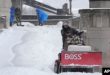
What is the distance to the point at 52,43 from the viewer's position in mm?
24281

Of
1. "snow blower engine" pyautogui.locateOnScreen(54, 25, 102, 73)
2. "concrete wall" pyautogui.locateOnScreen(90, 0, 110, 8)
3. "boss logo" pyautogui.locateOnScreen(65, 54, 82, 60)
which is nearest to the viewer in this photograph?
"concrete wall" pyautogui.locateOnScreen(90, 0, 110, 8)

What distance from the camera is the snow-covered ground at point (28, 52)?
47.3 ft

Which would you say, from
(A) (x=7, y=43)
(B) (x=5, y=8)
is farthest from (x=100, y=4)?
(B) (x=5, y=8)

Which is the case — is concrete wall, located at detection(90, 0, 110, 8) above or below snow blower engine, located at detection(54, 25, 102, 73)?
above

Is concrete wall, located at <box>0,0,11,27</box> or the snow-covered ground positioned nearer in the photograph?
the snow-covered ground

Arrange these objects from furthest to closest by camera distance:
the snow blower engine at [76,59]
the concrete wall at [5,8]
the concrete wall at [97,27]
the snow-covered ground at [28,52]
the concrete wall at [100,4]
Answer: the concrete wall at [5,8] < the snow-covered ground at [28,52] < the snow blower engine at [76,59] < the concrete wall at [97,27] < the concrete wall at [100,4]

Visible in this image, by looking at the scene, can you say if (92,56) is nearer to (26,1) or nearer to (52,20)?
(52,20)

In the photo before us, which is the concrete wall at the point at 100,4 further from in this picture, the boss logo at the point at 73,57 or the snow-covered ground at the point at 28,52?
the snow-covered ground at the point at 28,52

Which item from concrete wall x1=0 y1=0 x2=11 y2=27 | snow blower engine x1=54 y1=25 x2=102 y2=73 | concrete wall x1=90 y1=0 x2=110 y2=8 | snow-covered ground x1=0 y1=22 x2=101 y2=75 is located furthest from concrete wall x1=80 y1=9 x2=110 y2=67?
concrete wall x1=0 y1=0 x2=11 y2=27

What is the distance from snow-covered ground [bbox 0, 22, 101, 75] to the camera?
47.3ft

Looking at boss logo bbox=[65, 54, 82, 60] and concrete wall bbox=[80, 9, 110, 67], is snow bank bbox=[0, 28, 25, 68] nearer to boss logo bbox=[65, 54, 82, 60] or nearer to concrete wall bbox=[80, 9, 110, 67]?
boss logo bbox=[65, 54, 82, 60]

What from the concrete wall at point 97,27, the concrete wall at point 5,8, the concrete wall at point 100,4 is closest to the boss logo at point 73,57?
the concrete wall at point 97,27

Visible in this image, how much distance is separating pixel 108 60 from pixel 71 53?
7.47 feet

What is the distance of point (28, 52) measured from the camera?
2044cm
